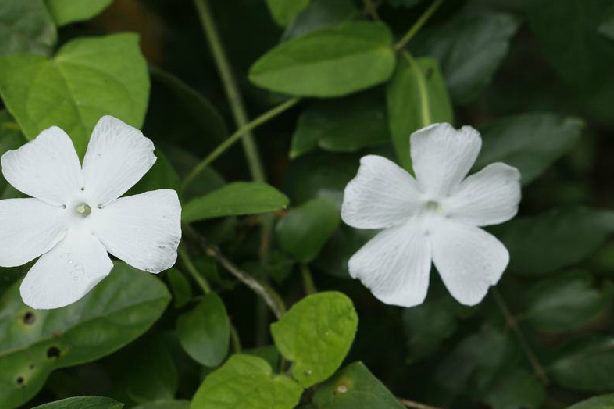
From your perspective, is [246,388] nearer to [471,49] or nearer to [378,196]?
[378,196]

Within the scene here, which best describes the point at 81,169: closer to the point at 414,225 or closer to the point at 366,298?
the point at 414,225

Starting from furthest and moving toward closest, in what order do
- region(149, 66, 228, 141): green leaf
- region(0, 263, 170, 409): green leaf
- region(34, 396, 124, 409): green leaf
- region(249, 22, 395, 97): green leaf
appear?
region(149, 66, 228, 141): green leaf < region(249, 22, 395, 97): green leaf < region(0, 263, 170, 409): green leaf < region(34, 396, 124, 409): green leaf

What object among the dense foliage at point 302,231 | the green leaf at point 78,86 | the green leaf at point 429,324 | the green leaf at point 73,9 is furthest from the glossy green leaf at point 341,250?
the green leaf at point 73,9

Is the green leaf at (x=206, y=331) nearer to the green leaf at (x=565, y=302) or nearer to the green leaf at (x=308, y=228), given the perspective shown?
the green leaf at (x=308, y=228)

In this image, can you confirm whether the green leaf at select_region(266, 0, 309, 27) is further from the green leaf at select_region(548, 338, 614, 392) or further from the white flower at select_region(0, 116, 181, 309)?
the green leaf at select_region(548, 338, 614, 392)

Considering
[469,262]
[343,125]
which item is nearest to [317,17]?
[343,125]

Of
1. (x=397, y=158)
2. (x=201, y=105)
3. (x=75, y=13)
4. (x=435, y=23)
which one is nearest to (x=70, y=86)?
(x=75, y=13)

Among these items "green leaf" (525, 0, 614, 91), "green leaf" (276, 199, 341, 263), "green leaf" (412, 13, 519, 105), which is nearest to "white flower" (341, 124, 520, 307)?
"green leaf" (276, 199, 341, 263)
